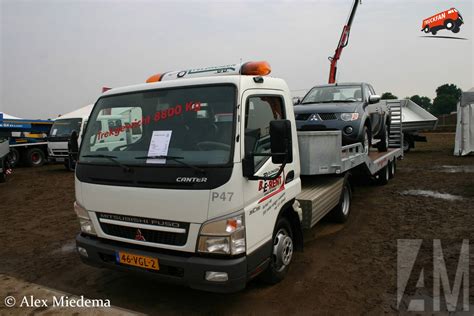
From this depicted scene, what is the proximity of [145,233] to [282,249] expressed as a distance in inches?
55.7

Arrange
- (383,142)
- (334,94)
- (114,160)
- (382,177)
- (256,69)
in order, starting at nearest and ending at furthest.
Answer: (114,160)
(256,69)
(334,94)
(383,142)
(382,177)

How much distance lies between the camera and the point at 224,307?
3.29 metres

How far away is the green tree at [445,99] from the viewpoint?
228 ft

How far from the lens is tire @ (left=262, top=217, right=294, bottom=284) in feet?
11.3

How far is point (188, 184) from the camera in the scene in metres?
2.75

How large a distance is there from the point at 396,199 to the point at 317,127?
2778 mm

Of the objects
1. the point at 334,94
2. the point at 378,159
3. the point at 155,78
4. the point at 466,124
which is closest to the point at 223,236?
the point at 155,78

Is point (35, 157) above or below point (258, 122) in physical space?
below

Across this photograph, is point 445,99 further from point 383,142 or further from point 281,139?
point 281,139

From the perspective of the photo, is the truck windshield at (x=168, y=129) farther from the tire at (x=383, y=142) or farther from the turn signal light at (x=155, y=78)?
the tire at (x=383, y=142)

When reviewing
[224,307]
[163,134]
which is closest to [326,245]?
[224,307]

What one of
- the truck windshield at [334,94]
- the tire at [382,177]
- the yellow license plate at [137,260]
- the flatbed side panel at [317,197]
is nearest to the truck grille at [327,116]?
the truck windshield at [334,94]

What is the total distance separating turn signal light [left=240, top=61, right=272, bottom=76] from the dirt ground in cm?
219

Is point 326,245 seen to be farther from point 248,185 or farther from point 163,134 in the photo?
point 163,134
